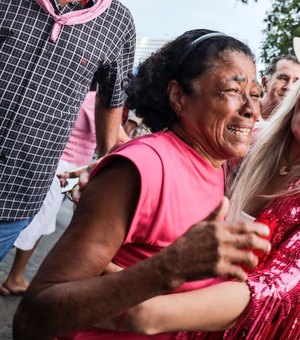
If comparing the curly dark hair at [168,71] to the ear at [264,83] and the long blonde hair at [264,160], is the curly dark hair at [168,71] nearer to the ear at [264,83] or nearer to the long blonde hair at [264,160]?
the long blonde hair at [264,160]

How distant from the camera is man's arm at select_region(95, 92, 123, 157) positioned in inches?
102

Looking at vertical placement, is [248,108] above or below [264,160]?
above

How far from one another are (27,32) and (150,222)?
109 cm

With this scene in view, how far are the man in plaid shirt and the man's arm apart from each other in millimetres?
274

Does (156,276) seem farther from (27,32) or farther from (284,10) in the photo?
(284,10)

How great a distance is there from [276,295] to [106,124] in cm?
143

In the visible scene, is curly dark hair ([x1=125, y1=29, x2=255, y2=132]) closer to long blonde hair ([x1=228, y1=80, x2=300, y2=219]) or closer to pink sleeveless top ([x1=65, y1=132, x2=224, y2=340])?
pink sleeveless top ([x1=65, y1=132, x2=224, y2=340])

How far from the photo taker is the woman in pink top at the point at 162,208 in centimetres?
107

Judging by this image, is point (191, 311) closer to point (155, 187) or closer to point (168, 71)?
point (155, 187)

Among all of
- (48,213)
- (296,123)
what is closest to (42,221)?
(48,213)

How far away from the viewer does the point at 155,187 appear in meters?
1.28

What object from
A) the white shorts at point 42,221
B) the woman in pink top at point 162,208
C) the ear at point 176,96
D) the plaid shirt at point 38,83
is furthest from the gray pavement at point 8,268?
the ear at point 176,96

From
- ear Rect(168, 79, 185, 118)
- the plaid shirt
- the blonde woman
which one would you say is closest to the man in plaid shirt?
the plaid shirt

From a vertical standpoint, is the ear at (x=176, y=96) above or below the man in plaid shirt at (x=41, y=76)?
above
